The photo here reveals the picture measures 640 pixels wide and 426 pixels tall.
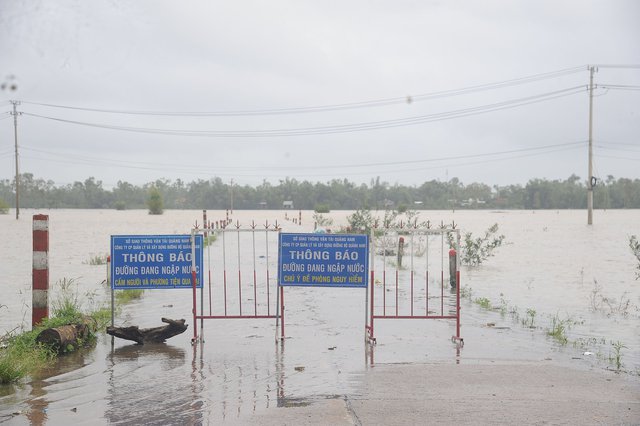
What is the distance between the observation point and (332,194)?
134 meters

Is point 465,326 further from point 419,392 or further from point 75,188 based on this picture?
point 75,188

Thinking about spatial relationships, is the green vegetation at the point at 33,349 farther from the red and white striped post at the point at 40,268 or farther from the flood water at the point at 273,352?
the red and white striped post at the point at 40,268

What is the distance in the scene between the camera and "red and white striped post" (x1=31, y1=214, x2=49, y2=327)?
9.23 metres

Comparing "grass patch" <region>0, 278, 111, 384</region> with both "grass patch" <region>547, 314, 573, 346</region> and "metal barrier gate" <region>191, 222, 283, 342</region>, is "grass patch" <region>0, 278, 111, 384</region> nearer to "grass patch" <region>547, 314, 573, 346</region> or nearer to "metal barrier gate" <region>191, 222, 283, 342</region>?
"metal barrier gate" <region>191, 222, 283, 342</region>

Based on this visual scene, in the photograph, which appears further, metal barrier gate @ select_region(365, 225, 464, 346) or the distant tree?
the distant tree

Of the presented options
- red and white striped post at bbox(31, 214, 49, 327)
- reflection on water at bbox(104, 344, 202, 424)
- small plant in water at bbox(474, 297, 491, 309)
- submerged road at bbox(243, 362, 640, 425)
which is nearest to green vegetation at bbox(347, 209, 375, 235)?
small plant in water at bbox(474, 297, 491, 309)

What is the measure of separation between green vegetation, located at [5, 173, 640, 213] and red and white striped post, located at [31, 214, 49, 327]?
391 ft

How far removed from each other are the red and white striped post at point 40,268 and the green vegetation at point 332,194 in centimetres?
11920

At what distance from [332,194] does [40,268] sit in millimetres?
125459

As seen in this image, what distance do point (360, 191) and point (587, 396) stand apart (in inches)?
5003

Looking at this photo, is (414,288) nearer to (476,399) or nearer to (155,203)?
(476,399)

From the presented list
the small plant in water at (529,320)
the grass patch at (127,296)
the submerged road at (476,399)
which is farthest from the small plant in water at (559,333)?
the grass patch at (127,296)

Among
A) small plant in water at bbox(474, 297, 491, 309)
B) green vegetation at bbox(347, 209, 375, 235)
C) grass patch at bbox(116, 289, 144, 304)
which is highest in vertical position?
green vegetation at bbox(347, 209, 375, 235)

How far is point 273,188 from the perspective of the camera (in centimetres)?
13950
